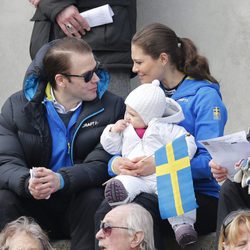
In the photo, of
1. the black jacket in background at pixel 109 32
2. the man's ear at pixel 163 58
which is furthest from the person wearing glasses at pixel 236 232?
the black jacket in background at pixel 109 32

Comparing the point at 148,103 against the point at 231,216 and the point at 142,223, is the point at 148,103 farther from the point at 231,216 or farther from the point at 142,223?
the point at 231,216

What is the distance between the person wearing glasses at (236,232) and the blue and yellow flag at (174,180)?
21.9 inches

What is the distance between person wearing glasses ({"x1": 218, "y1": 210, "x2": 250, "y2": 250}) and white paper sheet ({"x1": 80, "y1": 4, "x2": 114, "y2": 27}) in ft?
7.49

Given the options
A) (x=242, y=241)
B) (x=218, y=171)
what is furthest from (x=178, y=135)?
(x=242, y=241)

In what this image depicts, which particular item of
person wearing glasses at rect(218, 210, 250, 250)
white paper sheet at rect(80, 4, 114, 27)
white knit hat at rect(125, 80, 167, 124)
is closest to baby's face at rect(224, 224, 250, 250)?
person wearing glasses at rect(218, 210, 250, 250)

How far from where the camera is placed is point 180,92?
796 centimetres

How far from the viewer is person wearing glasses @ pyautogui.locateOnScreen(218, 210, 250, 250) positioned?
6637mm

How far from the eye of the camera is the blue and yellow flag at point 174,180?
7.30 metres

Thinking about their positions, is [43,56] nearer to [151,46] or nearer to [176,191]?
[151,46]

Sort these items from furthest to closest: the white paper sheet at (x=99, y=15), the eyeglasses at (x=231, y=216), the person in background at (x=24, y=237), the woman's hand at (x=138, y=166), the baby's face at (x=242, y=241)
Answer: the white paper sheet at (x=99, y=15) < the woman's hand at (x=138, y=166) < the person in background at (x=24, y=237) < the eyeglasses at (x=231, y=216) < the baby's face at (x=242, y=241)

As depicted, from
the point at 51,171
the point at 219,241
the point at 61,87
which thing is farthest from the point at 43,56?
the point at 219,241

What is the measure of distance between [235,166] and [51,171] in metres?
1.20

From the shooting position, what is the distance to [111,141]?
25.5ft

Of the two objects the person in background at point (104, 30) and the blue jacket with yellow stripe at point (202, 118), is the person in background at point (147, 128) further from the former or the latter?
the person in background at point (104, 30)
